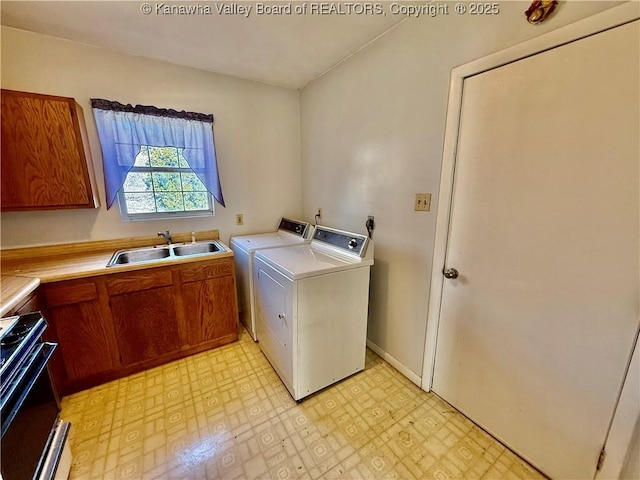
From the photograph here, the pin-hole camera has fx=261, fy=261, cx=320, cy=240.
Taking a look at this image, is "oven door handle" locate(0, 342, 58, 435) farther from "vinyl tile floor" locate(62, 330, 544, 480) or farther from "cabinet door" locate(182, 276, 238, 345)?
"cabinet door" locate(182, 276, 238, 345)

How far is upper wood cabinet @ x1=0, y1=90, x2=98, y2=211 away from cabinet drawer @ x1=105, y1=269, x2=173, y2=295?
642 mm

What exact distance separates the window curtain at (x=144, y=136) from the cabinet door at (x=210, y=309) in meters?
0.92

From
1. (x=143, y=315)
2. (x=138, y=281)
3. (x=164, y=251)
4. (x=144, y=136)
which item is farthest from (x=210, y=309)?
(x=144, y=136)

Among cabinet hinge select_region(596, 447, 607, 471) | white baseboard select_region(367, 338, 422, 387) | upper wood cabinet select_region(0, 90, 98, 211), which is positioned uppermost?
upper wood cabinet select_region(0, 90, 98, 211)

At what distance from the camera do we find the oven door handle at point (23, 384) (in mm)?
840

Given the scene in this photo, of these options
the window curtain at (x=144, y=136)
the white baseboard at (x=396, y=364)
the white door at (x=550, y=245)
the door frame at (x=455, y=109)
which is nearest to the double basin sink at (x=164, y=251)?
the window curtain at (x=144, y=136)

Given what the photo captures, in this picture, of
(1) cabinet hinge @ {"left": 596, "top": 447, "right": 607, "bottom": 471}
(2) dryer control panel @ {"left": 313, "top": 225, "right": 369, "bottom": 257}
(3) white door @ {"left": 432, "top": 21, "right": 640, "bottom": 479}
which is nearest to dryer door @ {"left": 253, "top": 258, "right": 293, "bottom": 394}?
(2) dryer control panel @ {"left": 313, "top": 225, "right": 369, "bottom": 257}

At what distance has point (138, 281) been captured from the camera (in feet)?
6.05

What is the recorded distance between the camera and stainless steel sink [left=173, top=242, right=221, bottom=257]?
234 centimetres

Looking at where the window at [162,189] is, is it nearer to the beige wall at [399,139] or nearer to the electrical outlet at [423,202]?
the beige wall at [399,139]

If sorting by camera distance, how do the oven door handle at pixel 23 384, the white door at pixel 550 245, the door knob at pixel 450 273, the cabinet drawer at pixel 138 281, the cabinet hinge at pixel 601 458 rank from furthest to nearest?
the cabinet drawer at pixel 138 281 → the door knob at pixel 450 273 → the cabinet hinge at pixel 601 458 → the white door at pixel 550 245 → the oven door handle at pixel 23 384

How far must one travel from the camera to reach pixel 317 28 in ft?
5.58

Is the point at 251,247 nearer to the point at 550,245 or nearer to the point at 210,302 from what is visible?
the point at 210,302

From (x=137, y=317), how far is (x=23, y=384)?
94 cm
